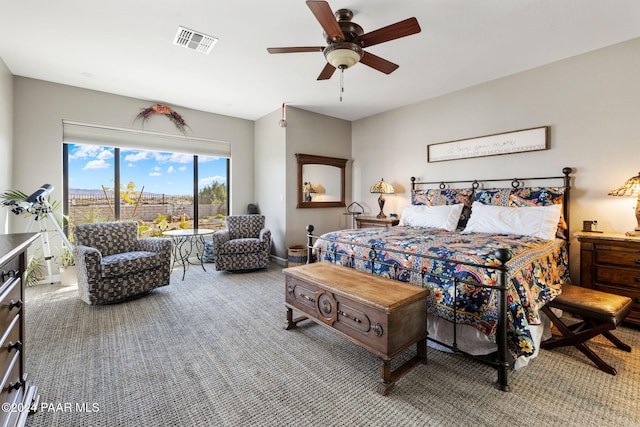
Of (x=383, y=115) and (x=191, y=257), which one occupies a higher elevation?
(x=383, y=115)

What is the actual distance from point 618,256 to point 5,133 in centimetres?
705

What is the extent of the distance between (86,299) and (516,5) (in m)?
5.21

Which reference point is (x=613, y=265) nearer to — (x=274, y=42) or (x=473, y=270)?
(x=473, y=270)

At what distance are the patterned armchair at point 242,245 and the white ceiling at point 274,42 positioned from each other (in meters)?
2.18

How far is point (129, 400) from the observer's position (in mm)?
1774

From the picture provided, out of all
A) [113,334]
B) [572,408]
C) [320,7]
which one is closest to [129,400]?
[113,334]

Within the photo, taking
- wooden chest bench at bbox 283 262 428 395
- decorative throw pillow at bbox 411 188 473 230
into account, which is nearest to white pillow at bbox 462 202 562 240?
decorative throw pillow at bbox 411 188 473 230

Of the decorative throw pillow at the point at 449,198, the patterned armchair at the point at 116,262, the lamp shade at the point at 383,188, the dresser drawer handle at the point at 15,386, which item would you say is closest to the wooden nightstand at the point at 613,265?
the decorative throw pillow at the point at 449,198

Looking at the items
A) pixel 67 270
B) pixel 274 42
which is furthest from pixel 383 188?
pixel 67 270

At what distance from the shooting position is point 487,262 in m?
2.04

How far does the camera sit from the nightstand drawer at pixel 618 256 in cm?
265

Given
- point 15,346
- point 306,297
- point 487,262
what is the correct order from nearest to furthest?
point 15,346
point 487,262
point 306,297

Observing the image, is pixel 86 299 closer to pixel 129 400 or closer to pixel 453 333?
pixel 129 400

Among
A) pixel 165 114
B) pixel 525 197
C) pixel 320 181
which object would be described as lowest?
pixel 525 197
